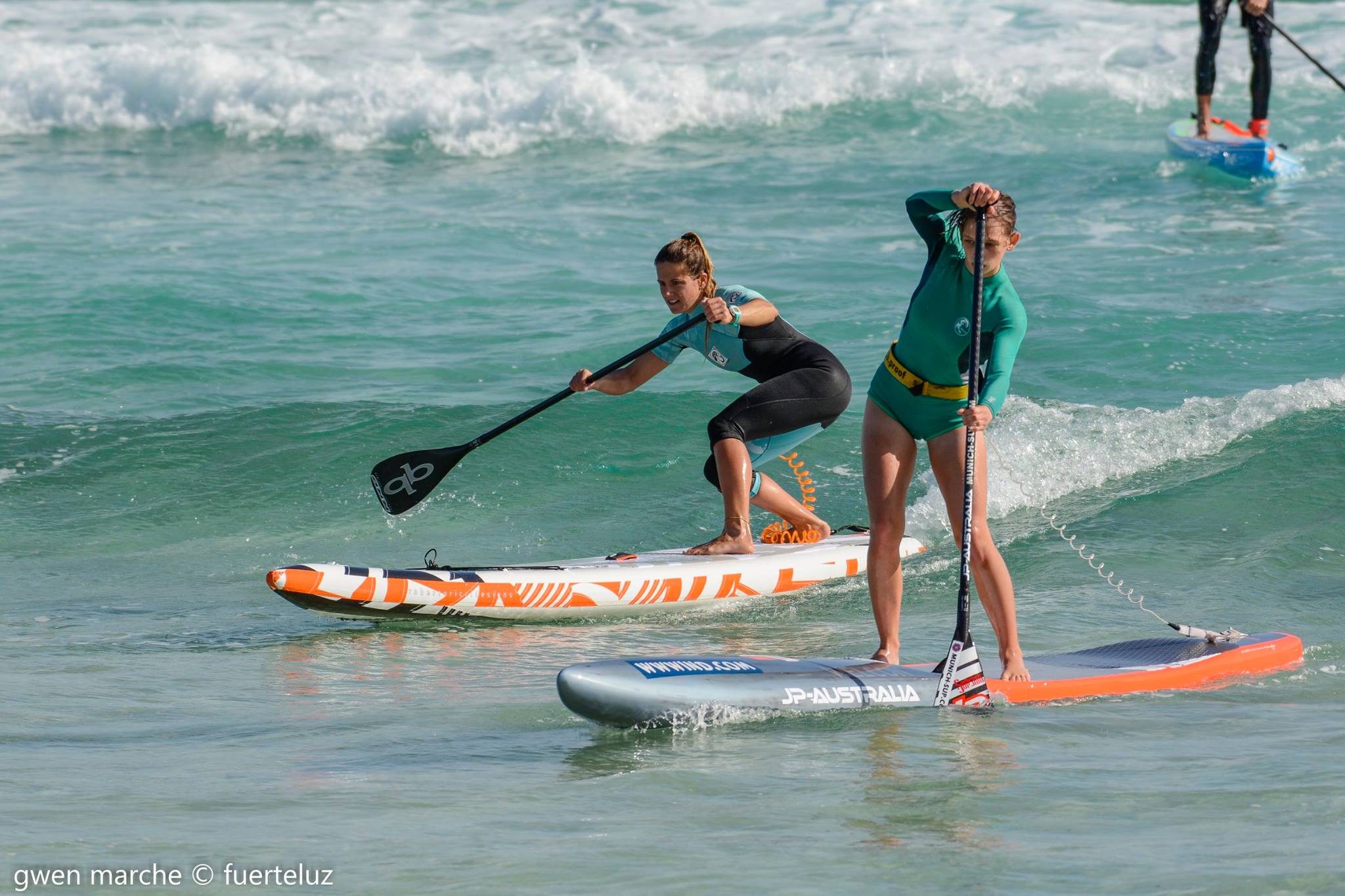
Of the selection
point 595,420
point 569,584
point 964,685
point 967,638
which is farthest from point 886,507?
point 595,420

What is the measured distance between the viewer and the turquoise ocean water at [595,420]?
380 cm

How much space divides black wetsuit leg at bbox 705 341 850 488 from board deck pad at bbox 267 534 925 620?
0.44 meters

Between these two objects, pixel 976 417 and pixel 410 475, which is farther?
pixel 410 475

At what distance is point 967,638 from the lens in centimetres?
473

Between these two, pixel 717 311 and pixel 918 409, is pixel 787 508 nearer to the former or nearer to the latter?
pixel 717 311

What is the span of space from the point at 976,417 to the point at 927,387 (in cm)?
35

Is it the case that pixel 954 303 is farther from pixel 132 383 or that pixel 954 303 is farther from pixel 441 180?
pixel 441 180

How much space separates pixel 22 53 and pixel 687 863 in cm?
2093

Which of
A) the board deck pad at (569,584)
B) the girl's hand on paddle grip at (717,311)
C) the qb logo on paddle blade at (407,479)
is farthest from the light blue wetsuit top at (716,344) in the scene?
the qb logo on paddle blade at (407,479)

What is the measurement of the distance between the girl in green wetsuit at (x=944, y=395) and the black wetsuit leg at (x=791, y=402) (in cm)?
159

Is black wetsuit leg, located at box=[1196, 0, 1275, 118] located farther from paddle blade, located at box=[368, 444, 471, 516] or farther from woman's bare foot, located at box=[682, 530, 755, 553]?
paddle blade, located at box=[368, 444, 471, 516]

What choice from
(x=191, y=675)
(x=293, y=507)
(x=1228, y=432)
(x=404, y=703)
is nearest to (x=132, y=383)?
(x=293, y=507)

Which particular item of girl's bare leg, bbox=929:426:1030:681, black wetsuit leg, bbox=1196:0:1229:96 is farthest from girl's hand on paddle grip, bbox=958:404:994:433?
black wetsuit leg, bbox=1196:0:1229:96

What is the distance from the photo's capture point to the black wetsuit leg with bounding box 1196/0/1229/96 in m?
16.0
